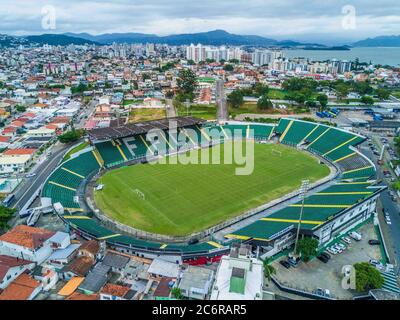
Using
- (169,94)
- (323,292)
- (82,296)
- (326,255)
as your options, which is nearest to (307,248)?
(326,255)

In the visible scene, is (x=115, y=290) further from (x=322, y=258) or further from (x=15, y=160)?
(x=15, y=160)

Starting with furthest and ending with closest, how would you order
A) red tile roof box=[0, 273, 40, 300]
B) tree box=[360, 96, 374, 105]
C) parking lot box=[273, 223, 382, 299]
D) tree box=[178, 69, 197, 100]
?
tree box=[178, 69, 197, 100]
tree box=[360, 96, 374, 105]
parking lot box=[273, 223, 382, 299]
red tile roof box=[0, 273, 40, 300]

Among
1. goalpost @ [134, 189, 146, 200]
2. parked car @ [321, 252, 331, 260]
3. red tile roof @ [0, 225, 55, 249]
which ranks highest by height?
red tile roof @ [0, 225, 55, 249]

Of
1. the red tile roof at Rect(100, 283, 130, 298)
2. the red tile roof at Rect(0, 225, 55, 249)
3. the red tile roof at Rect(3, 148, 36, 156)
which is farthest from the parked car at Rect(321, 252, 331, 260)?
the red tile roof at Rect(3, 148, 36, 156)

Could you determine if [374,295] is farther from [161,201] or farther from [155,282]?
[161,201]

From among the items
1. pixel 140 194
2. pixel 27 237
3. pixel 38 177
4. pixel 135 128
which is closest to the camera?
pixel 27 237

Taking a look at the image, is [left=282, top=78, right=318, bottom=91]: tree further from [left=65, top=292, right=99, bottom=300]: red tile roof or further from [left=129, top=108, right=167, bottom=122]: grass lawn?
[left=65, top=292, right=99, bottom=300]: red tile roof
